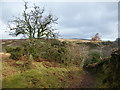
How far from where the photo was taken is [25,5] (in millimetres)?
18547

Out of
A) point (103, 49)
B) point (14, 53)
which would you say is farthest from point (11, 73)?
point (103, 49)

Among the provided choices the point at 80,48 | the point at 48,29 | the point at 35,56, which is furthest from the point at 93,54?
the point at 35,56

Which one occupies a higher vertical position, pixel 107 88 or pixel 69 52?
pixel 69 52

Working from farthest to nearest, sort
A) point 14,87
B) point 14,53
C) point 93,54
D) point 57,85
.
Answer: point 93,54 → point 14,53 → point 57,85 → point 14,87

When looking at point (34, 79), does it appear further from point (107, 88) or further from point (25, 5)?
point (25, 5)

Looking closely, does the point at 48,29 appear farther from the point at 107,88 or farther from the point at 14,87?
the point at 107,88

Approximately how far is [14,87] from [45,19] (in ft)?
42.7

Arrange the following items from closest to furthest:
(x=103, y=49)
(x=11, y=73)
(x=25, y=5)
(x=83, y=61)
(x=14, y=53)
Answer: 1. (x=11, y=73)
2. (x=14, y=53)
3. (x=83, y=61)
4. (x=25, y=5)
5. (x=103, y=49)

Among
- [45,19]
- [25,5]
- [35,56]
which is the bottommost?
[35,56]

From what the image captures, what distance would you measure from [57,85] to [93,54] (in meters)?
12.8

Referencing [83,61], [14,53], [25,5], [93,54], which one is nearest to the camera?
[14,53]

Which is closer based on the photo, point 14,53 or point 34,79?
point 34,79

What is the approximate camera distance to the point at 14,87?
24.8ft

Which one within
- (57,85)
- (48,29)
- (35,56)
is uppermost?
(48,29)
